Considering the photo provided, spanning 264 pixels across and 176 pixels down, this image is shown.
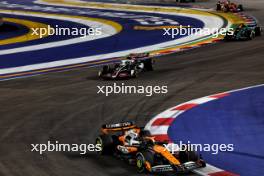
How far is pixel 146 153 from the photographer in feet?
40.4

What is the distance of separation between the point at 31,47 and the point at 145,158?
21827mm

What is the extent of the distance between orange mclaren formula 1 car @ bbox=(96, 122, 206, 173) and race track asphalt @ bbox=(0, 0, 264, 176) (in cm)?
28

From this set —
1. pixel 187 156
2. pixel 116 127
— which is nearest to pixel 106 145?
pixel 116 127

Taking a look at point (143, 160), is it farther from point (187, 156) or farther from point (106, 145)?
point (106, 145)

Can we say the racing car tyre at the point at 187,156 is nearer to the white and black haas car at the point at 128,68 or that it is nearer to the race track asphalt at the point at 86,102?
the race track asphalt at the point at 86,102

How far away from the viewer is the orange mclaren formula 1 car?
39.3ft

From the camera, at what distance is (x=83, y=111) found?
17828 mm

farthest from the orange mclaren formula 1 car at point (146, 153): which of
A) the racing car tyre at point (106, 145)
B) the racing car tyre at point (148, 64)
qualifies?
the racing car tyre at point (148, 64)

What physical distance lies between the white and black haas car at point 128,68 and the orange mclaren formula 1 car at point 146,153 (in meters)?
8.71

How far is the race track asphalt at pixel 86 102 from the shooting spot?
1288cm

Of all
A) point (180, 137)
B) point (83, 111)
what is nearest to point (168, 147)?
point (180, 137)

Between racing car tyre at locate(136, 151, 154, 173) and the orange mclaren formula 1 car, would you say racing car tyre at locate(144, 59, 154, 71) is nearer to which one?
the orange mclaren formula 1 car

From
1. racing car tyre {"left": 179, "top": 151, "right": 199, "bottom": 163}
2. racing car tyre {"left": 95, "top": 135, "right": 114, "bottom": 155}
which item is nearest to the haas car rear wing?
racing car tyre {"left": 95, "top": 135, "right": 114, "bottom": 155}

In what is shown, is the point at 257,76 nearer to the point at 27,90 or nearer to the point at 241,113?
the point at 241,113
